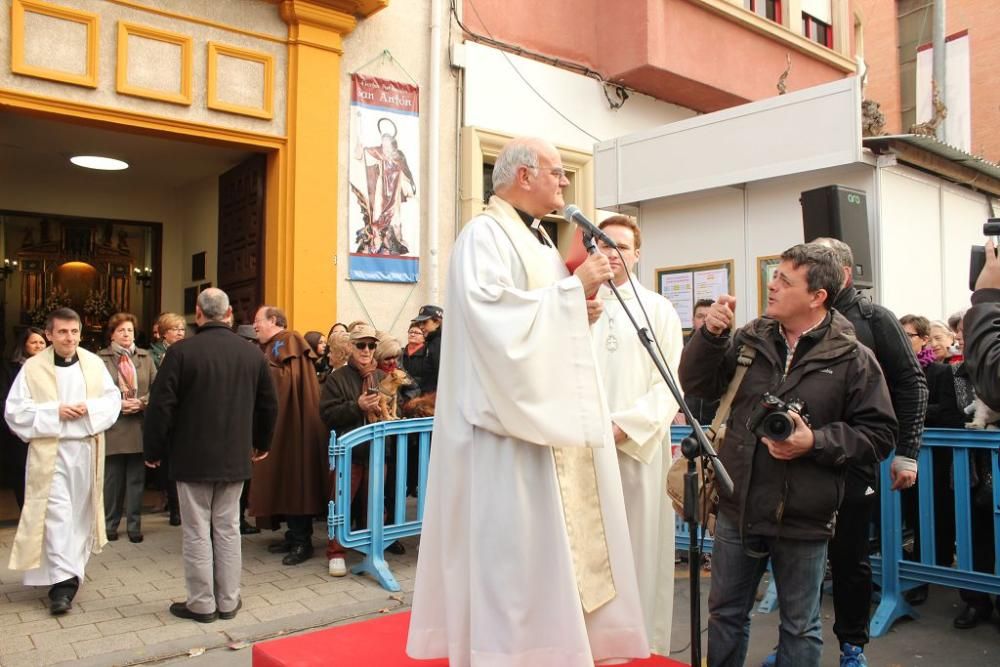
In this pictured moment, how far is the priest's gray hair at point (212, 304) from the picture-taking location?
5238 mm

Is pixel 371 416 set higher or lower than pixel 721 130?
lower

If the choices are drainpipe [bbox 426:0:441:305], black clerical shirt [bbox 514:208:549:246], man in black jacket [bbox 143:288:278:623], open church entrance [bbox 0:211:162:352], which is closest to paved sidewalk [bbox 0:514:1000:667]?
man in black jacket [bbox 143:288:278:623]

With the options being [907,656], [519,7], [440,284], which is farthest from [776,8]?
[907,656]

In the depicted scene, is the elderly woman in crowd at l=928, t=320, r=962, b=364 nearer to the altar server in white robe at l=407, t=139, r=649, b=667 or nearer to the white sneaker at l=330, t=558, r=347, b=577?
the altar server in white robe at l=407, t=139, r=649, b=667

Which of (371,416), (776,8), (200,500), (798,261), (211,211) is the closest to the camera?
(798,261)

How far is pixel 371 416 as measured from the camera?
6.32 m

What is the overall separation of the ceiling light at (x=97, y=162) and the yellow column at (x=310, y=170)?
236 cm

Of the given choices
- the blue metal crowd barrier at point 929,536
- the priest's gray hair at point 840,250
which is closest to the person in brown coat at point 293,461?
the blue metal crowd barrier at point 929,536

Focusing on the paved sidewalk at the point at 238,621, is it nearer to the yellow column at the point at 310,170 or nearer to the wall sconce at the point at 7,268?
the yellow column at the point at 310,170

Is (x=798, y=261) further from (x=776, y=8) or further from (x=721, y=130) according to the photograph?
(x=776, y=8)

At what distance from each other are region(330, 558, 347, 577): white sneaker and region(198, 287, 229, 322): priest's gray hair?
1.97 metres

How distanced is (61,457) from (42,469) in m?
0.13

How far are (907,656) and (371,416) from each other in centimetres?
379

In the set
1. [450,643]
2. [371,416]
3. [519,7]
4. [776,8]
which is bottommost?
[450,643]
